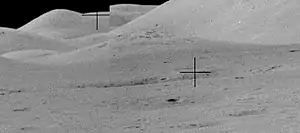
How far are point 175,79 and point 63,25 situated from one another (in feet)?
64.9

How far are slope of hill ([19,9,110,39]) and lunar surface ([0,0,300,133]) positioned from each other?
755cm

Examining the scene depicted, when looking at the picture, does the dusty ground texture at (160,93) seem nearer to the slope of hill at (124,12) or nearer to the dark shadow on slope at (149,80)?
the dark shadow on slope at (149,80)

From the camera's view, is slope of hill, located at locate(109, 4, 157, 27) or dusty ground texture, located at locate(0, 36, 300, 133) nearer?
dusty ground texture, located at locate(0, 36, 300, 133)

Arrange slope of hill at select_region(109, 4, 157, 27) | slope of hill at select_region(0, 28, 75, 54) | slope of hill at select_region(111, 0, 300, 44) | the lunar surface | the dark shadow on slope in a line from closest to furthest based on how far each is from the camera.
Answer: the lunar surface → the dark shadow on slope → slope of hill at select_region(111, 0, 300, 44) → slope of hill at select_region(0, 28, 75, 54) → slope of hill at select_region(109, 4, 157, 27)

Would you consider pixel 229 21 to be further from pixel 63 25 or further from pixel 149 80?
pixel 63 25

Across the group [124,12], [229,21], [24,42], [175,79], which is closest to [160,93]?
[175,79]

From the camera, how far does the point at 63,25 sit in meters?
28.1

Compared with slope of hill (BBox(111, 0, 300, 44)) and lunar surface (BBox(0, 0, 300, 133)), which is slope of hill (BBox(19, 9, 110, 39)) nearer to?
lunar surface (BBox(0, 0, 300, 133))

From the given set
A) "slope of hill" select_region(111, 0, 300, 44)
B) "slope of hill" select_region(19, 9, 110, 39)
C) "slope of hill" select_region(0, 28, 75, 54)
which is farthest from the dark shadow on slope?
"slope of hill" select_region(19, 9, 110, 39)

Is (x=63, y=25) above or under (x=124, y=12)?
under

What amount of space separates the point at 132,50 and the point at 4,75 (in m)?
3.75

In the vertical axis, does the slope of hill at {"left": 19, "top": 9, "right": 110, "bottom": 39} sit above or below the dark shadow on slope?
above

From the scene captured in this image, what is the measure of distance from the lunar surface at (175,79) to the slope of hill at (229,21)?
Answer: 4 cm

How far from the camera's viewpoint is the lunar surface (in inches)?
224
